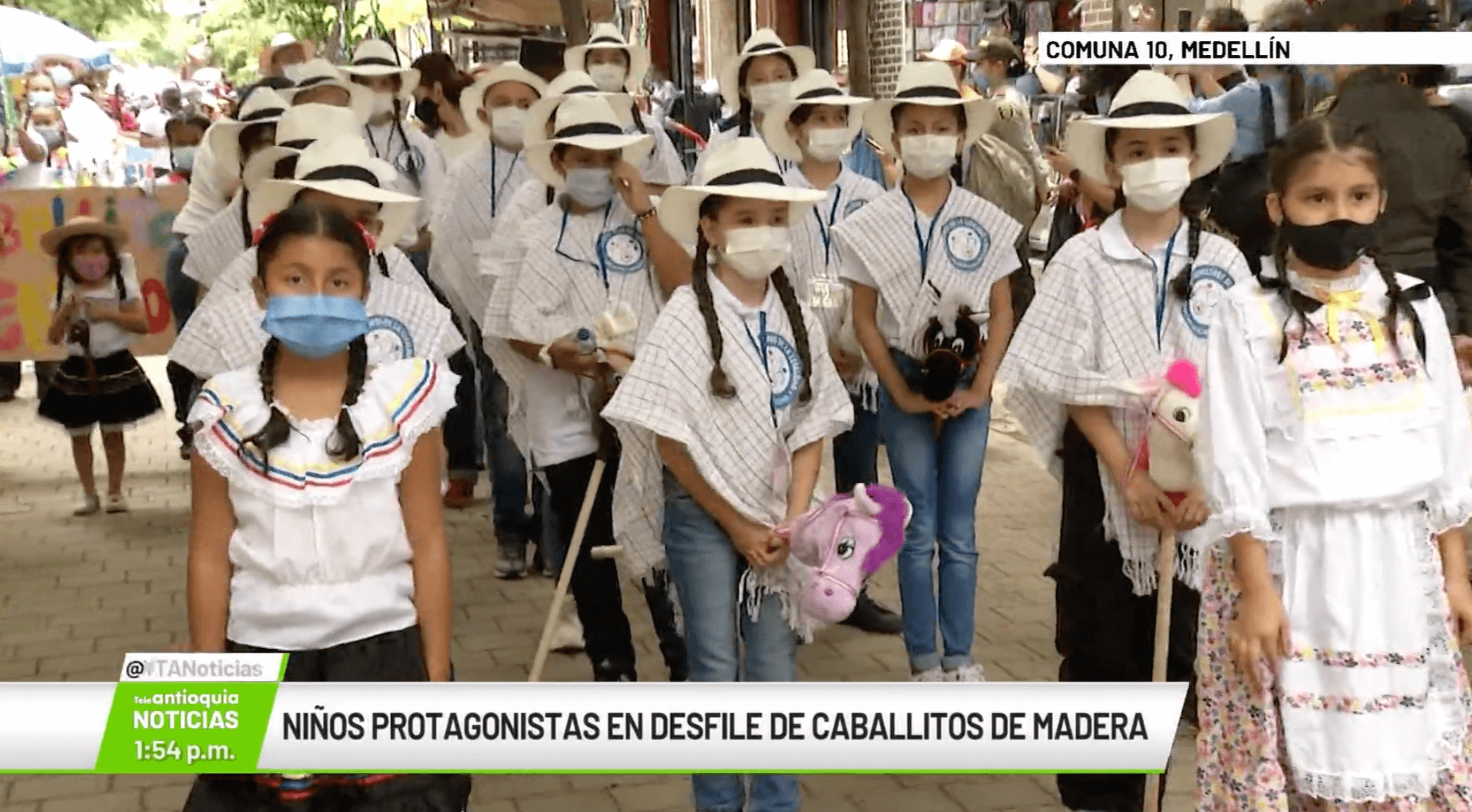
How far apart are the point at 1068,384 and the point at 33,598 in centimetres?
501

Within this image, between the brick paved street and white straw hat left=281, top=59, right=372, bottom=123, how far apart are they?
200cm

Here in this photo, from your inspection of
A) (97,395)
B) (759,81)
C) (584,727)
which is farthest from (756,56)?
(584,727)

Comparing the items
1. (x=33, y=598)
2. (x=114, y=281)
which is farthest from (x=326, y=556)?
(x=114, y=281)

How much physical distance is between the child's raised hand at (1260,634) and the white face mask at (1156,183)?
132cm

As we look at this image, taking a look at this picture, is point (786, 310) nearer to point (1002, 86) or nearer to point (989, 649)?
point (989, 649)

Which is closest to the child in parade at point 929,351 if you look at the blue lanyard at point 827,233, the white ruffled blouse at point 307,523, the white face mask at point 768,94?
the blue lanyard at point 827,233

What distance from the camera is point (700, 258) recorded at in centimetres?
432

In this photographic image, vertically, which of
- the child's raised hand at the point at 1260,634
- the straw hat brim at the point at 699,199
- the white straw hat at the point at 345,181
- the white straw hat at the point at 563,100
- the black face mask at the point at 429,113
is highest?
the black face mask at the point at 429,113

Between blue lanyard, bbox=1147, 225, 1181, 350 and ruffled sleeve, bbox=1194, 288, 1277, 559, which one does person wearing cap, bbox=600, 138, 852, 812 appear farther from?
ruffled sleeve, bbox=1194, 288, 1277, 559

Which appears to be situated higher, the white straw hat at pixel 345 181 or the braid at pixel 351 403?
the white straw hat at pixel 345 181

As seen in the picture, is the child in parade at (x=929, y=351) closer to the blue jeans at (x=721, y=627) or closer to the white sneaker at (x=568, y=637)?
the blue jeans at (x=721, y=627)

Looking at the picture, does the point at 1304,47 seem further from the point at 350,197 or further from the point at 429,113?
the point at 429,113

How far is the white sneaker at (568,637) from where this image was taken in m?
6.25

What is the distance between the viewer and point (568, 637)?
629 centimetres
